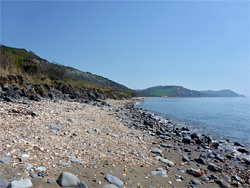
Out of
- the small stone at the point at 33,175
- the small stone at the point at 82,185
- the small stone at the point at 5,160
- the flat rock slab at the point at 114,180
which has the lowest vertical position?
the flat rock slab at the point at 114,180

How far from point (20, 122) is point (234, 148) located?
1243 centimetres

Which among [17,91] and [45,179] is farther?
[17,91]

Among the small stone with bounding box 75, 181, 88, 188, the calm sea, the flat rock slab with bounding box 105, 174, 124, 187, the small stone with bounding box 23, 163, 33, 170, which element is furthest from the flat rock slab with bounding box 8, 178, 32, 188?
the calm sea

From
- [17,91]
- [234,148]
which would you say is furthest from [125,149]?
[17,91]

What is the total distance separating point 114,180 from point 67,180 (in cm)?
122

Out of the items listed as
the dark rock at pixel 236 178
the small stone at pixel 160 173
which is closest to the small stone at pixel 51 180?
the small stone at pixel 160 173

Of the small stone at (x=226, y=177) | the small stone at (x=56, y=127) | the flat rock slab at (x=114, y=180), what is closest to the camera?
the flat rock slab at (x=114, y=180)

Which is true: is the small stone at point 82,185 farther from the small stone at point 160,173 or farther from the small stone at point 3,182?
the small stone at point 160,173

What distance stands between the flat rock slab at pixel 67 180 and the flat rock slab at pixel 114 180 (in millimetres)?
809

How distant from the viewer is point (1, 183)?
2.99 metres

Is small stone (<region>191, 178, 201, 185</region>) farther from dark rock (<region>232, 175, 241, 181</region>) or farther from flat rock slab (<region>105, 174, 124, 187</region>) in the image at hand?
flat rock slab (<region>105, 174, 124, 187</region>)

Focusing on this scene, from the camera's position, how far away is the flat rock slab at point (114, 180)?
3842mm

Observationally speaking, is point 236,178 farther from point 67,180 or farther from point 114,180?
point 67,180

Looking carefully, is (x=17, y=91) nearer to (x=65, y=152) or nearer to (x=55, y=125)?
(x=55, y=125)
